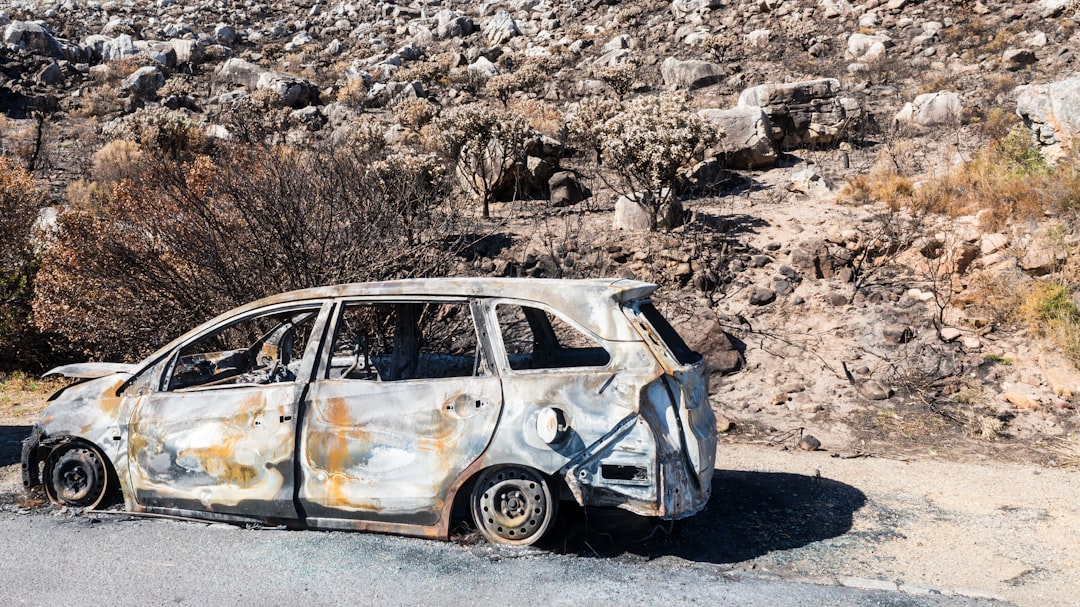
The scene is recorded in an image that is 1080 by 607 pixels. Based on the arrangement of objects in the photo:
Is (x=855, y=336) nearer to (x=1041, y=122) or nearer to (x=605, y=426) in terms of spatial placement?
(x=1041, y=122)

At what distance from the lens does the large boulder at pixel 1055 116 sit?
1384cm

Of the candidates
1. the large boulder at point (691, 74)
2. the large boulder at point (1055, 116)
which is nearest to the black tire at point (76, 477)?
the large boulder at point (1055, 116)

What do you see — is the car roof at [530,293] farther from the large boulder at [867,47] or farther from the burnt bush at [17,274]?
the large boulder at [867,47]

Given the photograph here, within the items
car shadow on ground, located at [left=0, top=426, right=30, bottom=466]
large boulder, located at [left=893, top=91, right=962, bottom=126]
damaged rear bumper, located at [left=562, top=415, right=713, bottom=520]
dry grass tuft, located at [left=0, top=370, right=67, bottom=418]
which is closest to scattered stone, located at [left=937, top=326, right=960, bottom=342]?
damaged rear bumper, located at [left=562, top=415, right=713, bottom=520]

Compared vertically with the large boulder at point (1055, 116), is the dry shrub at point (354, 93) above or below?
above

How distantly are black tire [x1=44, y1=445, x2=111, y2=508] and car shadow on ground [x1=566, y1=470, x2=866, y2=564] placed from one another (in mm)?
3031

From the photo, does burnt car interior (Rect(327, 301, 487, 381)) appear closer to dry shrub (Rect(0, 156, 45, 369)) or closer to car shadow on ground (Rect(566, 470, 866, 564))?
car shadow on ground (Rect(566, 470, 866, 564))

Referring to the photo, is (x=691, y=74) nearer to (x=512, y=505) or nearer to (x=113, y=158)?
(x=113, y=158)

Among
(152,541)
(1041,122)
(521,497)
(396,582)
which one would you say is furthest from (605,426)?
(1041,122)

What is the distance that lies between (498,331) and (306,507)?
153 centimetres

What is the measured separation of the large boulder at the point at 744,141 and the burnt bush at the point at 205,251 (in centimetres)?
851

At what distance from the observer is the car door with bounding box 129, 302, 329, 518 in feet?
15.6

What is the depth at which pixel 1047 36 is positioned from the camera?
23.6 metres

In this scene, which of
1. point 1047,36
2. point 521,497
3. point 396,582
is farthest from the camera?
point 1047,36
